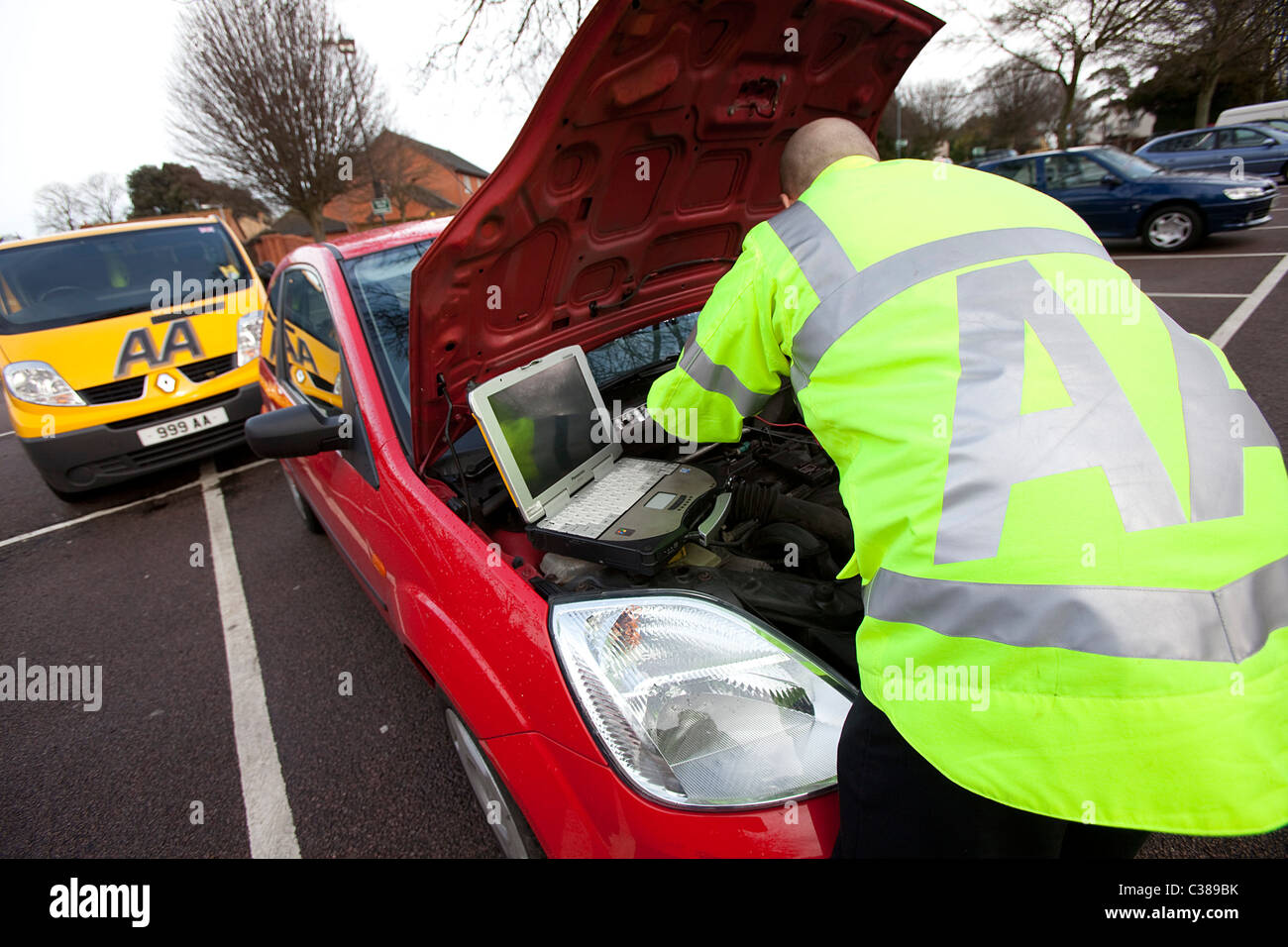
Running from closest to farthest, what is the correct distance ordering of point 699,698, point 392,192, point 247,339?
1. point 699,698
2. point 247,339
3. point 392,192

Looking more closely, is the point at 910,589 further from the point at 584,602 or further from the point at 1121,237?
the point at 1121,237

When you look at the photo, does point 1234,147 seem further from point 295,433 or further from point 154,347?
point 154,347

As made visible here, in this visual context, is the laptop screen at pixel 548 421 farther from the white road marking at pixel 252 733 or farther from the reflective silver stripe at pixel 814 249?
the white road marking at pixel 252 733

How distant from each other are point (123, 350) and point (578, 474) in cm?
439

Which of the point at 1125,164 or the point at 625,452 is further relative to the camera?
the point at 1125,164

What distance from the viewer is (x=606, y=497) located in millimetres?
1858

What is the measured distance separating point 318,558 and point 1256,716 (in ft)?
12.6

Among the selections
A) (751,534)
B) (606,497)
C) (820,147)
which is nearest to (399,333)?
(606,497)

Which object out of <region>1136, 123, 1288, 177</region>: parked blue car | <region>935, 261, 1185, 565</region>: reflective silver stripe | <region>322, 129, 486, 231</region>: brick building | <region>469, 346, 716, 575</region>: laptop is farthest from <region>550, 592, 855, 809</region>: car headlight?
<region>1136, 123, 1288, 177</region>: parked blue car

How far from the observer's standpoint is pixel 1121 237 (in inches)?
350

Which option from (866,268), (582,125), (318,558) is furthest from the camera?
(318,558)

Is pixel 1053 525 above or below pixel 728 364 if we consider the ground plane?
below
